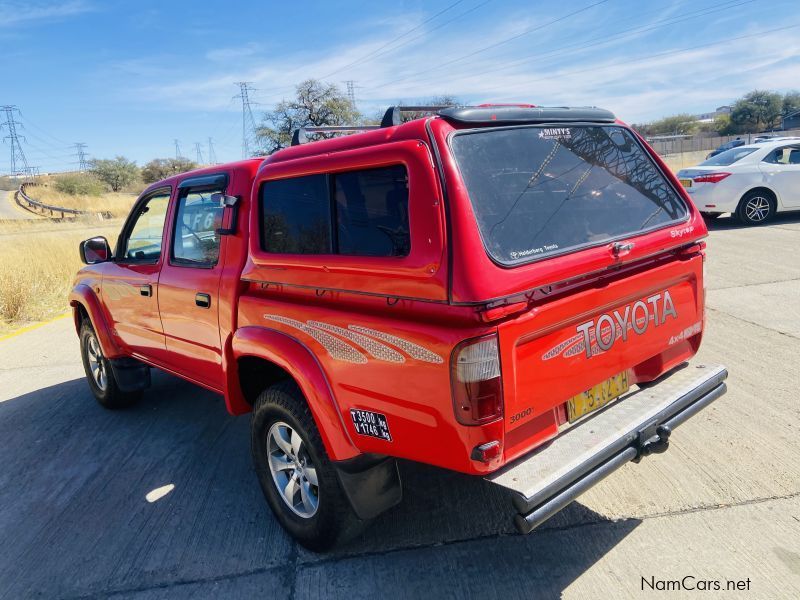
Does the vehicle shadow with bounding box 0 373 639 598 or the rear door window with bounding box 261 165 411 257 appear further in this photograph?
the vehicle shadow with bounding box 0 373 639 598

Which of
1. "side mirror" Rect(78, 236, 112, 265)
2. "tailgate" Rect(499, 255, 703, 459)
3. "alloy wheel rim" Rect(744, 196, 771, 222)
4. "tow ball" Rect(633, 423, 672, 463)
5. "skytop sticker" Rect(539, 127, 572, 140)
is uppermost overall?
"skytop sticker" Rect(539, 127, 572, 140)

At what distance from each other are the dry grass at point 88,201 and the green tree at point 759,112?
6421cm

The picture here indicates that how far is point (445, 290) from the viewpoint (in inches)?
83.4

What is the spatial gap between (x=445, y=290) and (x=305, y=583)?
1.66 m

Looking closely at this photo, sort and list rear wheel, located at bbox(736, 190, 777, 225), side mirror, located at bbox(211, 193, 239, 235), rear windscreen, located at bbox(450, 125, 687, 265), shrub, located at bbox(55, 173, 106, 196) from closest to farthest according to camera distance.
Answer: rear windscreen, located at bbox(450, 125, 687, 265) < side mirror, located at bbox(211, 193, 239, 235) < rear wheel, located at bbox(736, 190, 777, 225) < shrub, located at bbox(55, 173, 106, 196)

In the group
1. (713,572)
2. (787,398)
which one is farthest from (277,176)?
(787,398)

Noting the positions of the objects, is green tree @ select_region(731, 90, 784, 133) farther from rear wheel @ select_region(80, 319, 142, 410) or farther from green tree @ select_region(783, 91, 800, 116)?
rear wheel @ select_region(80, 319, 142, 410)

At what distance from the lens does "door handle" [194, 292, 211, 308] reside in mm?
3471

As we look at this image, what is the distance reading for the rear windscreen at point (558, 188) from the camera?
7.68ft

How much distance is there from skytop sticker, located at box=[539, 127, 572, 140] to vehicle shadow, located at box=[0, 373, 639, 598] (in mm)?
1644

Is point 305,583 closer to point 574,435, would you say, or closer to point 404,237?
point 574,435

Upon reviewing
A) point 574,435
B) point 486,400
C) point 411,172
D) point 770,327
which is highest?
point 411,172

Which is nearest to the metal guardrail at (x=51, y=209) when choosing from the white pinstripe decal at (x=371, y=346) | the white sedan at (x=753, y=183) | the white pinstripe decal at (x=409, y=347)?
the white sedan at (x=753, y=183)

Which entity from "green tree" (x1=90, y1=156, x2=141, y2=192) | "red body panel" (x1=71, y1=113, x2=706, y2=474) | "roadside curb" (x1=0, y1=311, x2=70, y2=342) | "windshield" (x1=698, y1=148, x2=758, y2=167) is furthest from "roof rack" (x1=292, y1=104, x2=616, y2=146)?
"green tree" (x1=90, y1=156, x2=141, y2=192)
